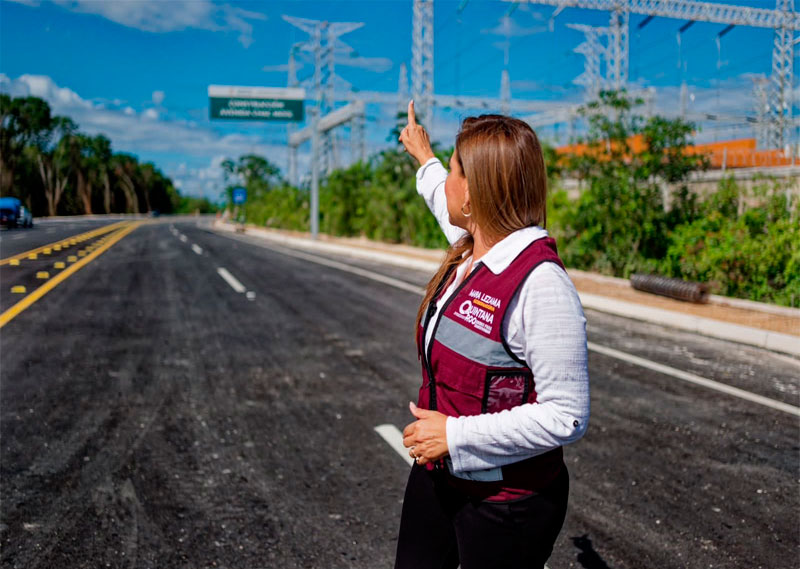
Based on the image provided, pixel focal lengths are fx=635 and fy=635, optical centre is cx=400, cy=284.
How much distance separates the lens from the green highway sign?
3203 centimetres

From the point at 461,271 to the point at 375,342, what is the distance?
620cm

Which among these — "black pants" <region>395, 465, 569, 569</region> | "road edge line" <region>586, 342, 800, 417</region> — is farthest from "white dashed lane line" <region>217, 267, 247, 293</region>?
"black pants" <region>395, 465, 569, 569</region>

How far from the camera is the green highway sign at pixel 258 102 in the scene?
3203 centimetres

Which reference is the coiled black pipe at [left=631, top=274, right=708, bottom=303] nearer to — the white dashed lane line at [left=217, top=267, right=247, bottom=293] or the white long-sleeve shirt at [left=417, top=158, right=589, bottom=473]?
the white dashed lane line at [left=217, top=267, right=247, bottom=293]

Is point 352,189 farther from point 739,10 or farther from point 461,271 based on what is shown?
point 461,271

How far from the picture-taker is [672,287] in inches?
424

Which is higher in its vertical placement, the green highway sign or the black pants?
the green highway sign

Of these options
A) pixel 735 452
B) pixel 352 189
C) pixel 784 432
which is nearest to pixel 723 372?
pixel 784 432

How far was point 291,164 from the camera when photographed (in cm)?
4662

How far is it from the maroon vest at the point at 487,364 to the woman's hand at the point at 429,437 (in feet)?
0.20

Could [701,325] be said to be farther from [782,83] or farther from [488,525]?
[782,83]

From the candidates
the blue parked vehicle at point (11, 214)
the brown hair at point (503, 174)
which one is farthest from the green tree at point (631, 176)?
the blue parked vehicle at point (11, 214)

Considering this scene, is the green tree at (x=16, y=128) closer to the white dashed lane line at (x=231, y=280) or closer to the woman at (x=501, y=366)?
the white dashed lane line at (x=231, y=280)

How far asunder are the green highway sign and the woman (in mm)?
32112
